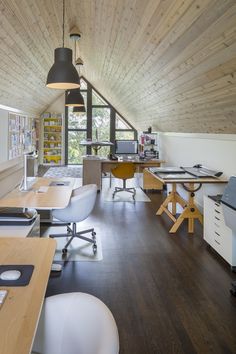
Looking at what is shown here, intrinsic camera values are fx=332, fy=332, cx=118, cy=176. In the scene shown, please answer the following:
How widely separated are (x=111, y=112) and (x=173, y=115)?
7025mm

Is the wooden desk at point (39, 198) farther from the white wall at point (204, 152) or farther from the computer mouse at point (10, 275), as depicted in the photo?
the white wall at point (204, 152)

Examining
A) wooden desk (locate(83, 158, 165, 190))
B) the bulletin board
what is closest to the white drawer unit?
wooden desk (locate(83, 158, 165, 190))

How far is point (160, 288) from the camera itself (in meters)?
3.13

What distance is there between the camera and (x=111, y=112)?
12.8 m

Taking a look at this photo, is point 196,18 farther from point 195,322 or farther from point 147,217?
point 147,217

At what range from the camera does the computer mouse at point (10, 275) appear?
1474mm

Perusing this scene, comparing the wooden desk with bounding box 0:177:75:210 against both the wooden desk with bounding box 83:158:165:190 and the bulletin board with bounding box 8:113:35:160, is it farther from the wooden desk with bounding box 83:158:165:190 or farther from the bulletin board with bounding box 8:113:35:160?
the wooden desk with bounding box 83:158:165:190

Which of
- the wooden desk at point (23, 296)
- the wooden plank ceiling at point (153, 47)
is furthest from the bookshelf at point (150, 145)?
the wooden desk at point (23, 296)

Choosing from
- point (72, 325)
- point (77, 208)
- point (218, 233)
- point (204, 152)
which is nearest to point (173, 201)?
point (204, 152)

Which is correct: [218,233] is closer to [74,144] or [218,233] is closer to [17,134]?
[17,134]

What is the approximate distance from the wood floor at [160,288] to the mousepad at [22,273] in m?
1.06

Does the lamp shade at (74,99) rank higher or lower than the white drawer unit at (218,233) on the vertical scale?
higher

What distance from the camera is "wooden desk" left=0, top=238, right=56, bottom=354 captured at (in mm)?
1065

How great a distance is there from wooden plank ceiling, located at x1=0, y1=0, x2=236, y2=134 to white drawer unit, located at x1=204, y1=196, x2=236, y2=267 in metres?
1.06
